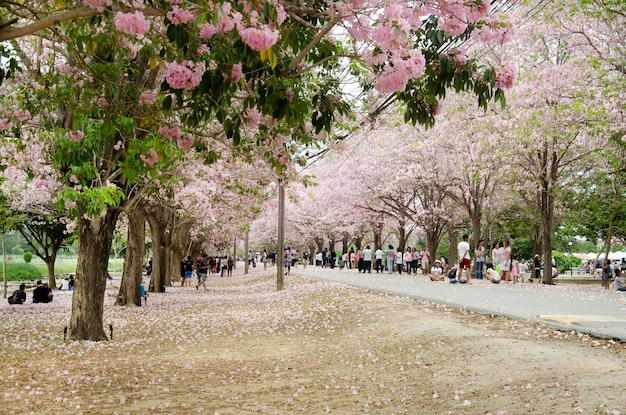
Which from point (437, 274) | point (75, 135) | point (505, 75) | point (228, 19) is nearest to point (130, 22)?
point (228, 19)

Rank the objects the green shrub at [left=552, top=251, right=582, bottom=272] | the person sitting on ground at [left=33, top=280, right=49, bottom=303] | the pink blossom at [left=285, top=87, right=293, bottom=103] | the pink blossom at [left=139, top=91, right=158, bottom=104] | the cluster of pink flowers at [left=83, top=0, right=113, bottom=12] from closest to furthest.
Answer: the cluster of pink flowers at [left=83, top=0, right=113, bottom=12]
the pink blossom at [left=285, top=87, right=293, bottom=103]
the pink blossom at [left=139, top=91, right=158, bottom=104]
the person sitting on ground at [left=33, top=280, right=49, bottom=303]
the green shrub at [left=552, top=251, right=582, bottom=272]

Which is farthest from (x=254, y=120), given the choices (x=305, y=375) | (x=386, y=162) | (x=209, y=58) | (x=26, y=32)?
(x=386, y=162)

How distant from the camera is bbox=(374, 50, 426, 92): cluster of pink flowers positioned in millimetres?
4785

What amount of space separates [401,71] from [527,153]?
67.7 ft

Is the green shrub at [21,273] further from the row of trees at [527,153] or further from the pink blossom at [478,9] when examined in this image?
the pink blossom at [478,9]

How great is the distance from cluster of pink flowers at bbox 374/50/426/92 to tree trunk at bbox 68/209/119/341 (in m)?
8.57

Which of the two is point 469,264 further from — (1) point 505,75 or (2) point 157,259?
(1) point 505,75

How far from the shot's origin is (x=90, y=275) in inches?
482

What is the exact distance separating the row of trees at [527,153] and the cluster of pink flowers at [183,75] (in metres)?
6.17

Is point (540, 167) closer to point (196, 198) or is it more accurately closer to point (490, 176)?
point (490, 176)

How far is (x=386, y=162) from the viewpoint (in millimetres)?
36375

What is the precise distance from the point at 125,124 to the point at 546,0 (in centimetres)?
1370

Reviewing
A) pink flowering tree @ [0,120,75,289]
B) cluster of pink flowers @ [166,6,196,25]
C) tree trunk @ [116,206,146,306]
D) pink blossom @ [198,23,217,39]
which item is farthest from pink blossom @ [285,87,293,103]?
tree trunk @ [116,206,146,306]

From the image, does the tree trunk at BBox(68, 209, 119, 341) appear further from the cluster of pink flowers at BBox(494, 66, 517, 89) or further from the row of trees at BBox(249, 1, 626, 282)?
the cluster of pink flowers at BBox(494, 66, 517, 89)
